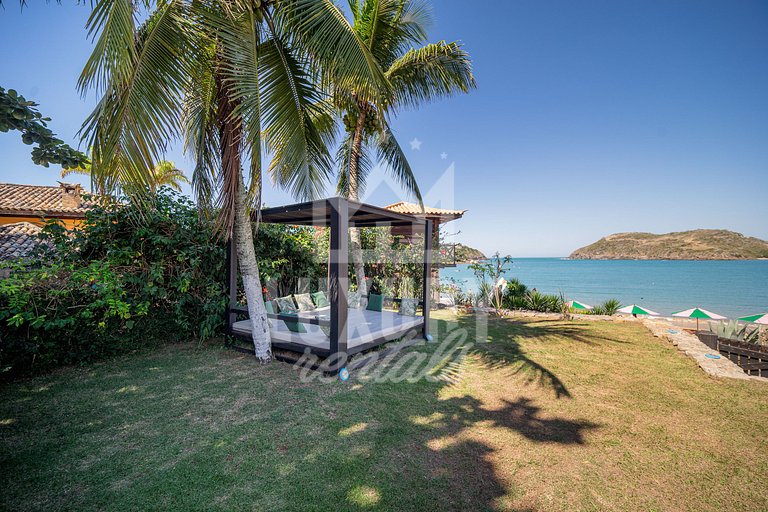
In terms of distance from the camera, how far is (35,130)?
3.24 m

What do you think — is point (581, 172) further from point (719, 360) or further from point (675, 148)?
point (719, 360)

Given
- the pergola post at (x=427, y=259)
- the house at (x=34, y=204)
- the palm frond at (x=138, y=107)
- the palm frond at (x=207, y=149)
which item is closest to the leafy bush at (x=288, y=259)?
the palm frond at (x=207, y=149)

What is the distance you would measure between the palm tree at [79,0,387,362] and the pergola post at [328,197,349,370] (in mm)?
559

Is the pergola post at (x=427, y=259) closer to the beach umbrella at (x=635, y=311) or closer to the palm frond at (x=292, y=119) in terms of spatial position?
the palm frond at (x=292, y=119)

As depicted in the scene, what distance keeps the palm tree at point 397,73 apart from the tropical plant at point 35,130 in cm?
555

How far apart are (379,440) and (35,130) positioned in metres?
5.03

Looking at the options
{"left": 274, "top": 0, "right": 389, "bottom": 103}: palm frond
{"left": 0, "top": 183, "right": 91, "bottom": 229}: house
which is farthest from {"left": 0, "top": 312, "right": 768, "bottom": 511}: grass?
{"left": 0, "top": 183, "right": 91, "bottom": 229}: house

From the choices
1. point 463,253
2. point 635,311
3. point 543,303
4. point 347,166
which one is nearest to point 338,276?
point 347,166

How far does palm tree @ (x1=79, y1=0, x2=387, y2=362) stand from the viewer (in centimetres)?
309

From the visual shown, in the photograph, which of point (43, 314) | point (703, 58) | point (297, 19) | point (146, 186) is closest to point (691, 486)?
point (146, 186)

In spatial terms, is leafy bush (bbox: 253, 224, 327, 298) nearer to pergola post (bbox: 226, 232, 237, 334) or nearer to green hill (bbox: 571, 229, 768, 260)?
pergola post (bbox: 226, 232, 237, 334)

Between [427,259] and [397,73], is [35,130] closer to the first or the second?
[427,259]

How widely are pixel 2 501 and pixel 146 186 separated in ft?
9.34

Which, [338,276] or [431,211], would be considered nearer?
[338,276]
